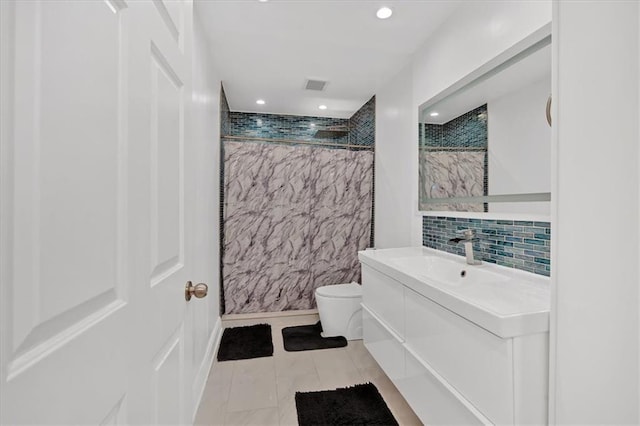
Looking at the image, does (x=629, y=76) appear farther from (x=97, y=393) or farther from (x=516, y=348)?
(x=97, y=393)

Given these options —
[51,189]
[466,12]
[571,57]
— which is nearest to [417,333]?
[571,57]

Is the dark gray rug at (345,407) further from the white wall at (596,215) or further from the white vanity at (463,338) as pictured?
the white wall at (596,215)

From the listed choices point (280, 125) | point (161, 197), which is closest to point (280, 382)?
point (161, 197)

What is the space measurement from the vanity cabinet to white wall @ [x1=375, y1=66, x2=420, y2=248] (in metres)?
0.82

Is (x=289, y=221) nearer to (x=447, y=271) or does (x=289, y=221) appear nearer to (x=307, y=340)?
(x=307, y=340)

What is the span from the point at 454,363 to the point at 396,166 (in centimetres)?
190

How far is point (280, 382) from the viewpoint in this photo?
2.06 metres

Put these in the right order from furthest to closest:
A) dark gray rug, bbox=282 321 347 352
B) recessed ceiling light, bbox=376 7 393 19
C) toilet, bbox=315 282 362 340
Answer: toilet, bbox=315 282 362 340, dark gray rug, bbox=282 321 347 352, recessed ceiling light, bbox=376 7 393 19

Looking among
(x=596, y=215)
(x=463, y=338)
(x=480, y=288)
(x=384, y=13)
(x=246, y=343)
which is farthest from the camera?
(x=246, y=343)

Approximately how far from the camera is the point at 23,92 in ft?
1.21

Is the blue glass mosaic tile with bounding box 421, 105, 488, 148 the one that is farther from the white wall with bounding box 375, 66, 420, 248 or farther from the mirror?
the white wall with bounding box 375, 66, 420, 248

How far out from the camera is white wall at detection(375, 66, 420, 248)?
99.6 inches

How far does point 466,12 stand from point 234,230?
2615mm

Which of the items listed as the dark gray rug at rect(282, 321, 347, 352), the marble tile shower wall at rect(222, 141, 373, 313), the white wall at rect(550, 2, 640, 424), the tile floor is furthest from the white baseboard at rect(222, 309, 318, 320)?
the white wall at rect(550, 2, 640, 424)
